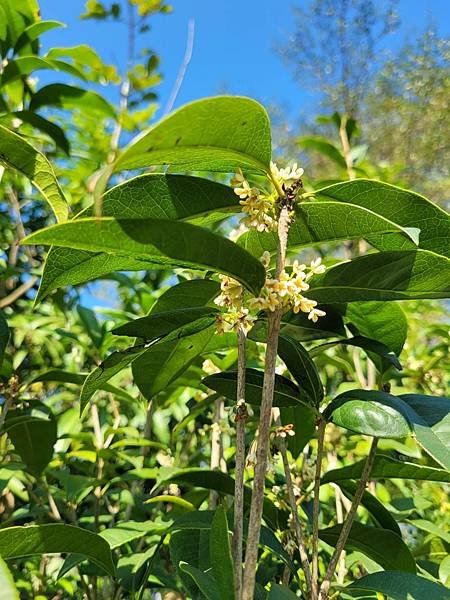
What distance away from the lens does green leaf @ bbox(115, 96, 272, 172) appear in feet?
1.49

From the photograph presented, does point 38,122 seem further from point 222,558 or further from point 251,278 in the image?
point 222,558

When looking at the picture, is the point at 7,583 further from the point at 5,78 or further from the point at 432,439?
the point at 5,78

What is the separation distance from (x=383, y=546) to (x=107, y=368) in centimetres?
48

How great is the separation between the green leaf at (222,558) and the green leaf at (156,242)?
0.23 meters

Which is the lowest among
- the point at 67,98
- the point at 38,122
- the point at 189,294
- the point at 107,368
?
the point at 107,368

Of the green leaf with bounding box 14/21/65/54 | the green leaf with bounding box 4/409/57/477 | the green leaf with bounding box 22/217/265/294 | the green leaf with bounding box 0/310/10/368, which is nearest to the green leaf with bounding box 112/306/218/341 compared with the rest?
the green leaf with bounding box 22/217/265/294

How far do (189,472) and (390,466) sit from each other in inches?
11.4

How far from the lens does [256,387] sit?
76 cm

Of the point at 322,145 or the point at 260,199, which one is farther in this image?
the point at 322,145

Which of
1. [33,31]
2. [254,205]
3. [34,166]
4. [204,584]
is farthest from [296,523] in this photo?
[33,31]

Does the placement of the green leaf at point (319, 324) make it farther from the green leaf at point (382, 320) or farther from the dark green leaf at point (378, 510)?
the dark green leaf at point (378, 510)

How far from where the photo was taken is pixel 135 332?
0.68 meters

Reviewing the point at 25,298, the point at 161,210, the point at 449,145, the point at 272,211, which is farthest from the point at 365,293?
the point at 449,145

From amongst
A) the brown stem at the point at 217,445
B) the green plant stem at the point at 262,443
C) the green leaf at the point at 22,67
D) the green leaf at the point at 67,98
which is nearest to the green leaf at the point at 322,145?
the green leaf at the point at 67,98
